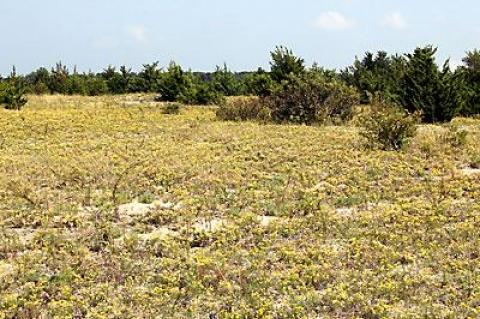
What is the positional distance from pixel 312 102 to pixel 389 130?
222 inches

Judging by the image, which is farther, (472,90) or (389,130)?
(472,90)

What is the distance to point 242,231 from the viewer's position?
607 cm

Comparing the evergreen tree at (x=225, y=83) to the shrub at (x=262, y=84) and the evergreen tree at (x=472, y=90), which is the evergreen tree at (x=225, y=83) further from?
the evergreen tree at (x=472, y=90)

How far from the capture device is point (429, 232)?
5855mm

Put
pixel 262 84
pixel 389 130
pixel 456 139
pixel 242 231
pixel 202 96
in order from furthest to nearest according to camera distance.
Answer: pixel 202 96, pixel 262 84, pixel 456 139, pixel 389 130, pixel 242 231

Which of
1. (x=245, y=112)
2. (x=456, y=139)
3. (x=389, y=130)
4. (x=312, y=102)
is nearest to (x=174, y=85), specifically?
(x=245, y=112)

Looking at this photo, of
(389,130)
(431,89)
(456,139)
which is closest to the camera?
(389,130)

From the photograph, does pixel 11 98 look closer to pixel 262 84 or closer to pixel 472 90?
pixel 262 84

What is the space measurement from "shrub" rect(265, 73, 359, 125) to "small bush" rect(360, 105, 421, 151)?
4890 millimetres

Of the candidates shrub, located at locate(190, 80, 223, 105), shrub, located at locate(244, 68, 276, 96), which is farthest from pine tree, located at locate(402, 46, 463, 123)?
shrub, located at locate(190, 80, 223, 105)

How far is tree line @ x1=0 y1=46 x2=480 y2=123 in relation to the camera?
17.4 metres

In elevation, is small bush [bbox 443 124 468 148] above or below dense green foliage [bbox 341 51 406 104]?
below

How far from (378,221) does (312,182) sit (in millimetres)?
2060

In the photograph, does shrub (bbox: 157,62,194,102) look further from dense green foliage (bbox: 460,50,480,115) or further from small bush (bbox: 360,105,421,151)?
small bush (bbox: 360,105,421,151)
